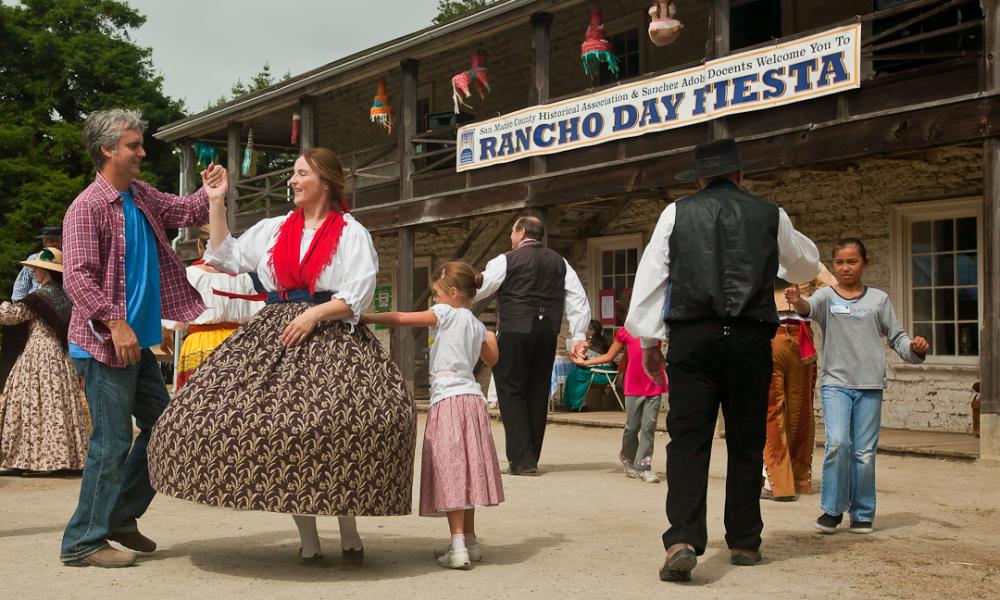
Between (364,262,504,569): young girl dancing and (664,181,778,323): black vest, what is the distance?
97cm

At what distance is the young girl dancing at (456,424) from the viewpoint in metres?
5.00

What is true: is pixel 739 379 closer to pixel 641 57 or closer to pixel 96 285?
pixel 96 285

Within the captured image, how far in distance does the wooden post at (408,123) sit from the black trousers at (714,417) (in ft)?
41.4

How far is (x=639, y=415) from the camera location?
8281mm

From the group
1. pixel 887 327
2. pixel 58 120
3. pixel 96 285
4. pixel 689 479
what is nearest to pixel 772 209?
pixel 689 479

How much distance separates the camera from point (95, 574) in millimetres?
4652

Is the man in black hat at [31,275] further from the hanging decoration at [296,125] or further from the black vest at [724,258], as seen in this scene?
the hanging decoration at [296,125]

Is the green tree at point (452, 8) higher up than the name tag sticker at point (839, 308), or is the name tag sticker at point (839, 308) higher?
the green tree at point (452, 8)

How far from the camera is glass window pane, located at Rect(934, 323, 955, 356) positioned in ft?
40.3

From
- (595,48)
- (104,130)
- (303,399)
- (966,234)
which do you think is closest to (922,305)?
(966,234)

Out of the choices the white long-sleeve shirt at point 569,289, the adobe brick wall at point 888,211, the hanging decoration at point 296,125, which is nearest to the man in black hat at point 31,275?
the white long-sleeve shirt at point 569,289

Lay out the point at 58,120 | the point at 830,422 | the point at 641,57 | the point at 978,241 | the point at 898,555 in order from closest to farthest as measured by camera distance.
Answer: the point at 898,555, the point at 830,422, the point at 978,241, the point at 641,57, the point at 58,120

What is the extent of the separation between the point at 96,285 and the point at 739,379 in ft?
8.75

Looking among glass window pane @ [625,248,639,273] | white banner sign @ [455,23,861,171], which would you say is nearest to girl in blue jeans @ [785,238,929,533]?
white banner sign @ [455,23,861,171]
